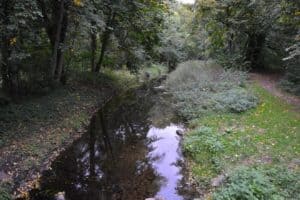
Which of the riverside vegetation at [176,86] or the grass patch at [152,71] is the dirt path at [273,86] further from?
the grass patch at [152,71]

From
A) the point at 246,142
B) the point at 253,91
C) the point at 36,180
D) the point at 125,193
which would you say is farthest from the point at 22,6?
the point at 253,91

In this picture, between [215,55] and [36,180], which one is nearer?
[36,180]

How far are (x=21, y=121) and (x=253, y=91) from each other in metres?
11.7

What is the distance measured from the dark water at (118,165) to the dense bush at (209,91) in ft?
5.87

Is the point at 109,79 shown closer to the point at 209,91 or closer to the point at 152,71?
the point at 209,91

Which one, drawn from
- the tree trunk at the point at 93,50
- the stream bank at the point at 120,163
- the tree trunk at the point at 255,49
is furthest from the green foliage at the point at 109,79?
the tree trunk at the point at 255,49

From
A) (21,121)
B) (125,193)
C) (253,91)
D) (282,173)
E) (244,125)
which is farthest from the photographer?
(253,91)

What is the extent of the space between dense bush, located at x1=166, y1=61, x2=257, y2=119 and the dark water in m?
1.79

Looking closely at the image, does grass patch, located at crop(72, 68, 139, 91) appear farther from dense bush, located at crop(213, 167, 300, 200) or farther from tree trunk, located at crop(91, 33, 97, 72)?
dense bush, located at crop(213, 167, 300, 200)

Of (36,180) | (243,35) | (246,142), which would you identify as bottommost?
(36,180)

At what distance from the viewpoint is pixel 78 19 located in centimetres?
1546

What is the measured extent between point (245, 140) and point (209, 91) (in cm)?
745

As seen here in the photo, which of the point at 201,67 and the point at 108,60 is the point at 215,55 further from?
the point at 108,60

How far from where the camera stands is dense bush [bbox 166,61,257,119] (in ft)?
49.8
